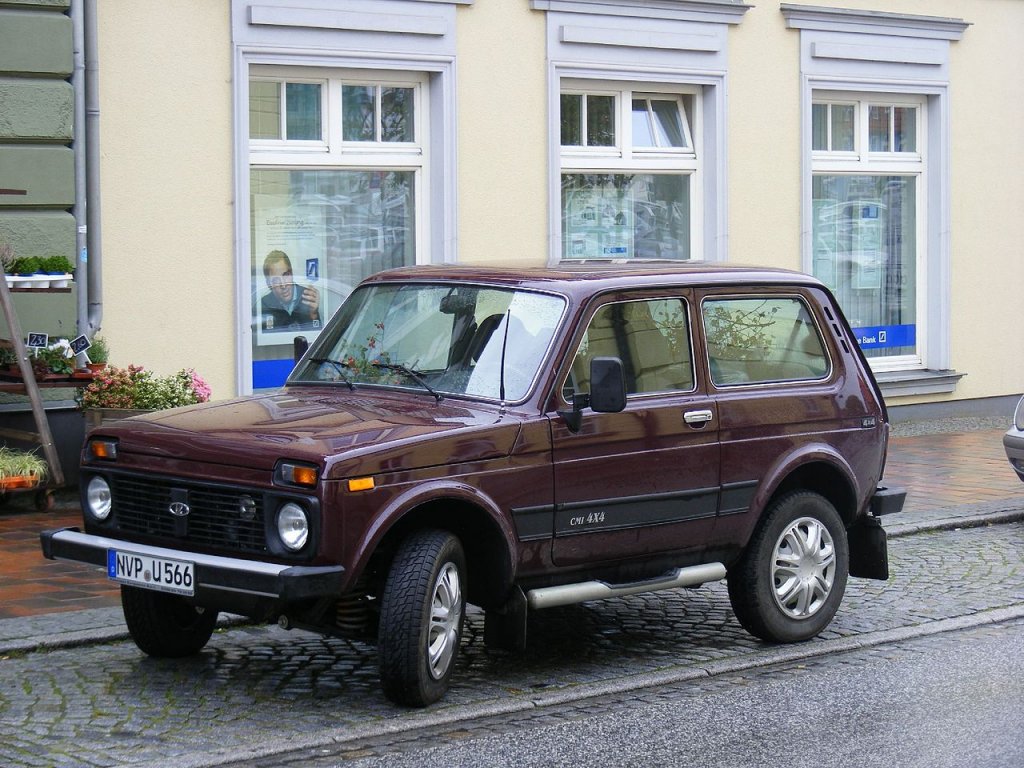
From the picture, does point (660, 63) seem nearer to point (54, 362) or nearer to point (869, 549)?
point (54, 362)

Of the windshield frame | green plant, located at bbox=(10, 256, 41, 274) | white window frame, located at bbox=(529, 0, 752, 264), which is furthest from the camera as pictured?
white window frame, located at bbox=(529, 0, 752, 264)

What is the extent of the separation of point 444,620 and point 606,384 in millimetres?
1205

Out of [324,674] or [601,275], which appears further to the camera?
[601,275]

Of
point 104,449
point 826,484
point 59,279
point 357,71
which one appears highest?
point 357,71

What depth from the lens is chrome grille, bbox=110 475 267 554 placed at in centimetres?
618

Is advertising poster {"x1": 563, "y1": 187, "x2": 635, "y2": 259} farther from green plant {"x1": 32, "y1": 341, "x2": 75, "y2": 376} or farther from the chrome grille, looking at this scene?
the chrome grille

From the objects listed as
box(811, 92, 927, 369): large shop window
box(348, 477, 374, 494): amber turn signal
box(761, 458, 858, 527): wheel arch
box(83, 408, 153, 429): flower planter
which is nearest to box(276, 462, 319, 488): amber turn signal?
box(348, 477, 374, 494): amber turn signal

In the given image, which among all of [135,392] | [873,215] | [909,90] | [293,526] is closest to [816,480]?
[293,526]

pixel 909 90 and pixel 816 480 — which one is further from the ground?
Result: pixel 909 90

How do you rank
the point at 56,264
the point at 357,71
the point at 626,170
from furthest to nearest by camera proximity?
the point at 626,170, the point at 357,71, the point at 56,264

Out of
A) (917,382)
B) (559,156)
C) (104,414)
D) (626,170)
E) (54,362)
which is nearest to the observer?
(104,414)

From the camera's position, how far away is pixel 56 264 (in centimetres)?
1138

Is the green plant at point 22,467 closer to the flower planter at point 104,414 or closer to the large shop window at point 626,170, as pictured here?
the flower planter at point 104,414

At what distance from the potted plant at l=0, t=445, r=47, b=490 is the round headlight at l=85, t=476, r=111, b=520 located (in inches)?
156
